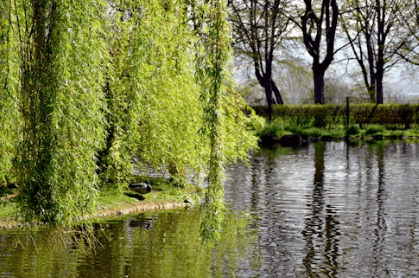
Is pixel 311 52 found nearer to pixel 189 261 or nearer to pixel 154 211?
pixel 154 211

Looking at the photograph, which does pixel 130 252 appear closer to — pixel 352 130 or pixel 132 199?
pixel 132 199

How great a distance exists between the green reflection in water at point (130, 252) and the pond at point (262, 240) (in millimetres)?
14

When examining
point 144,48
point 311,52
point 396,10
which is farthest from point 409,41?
point 144,48

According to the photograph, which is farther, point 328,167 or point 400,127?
point 400,127

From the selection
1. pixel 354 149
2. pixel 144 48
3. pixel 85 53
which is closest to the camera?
pixel 85 53

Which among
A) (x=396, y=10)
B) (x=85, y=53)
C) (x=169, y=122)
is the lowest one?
(x=169, y=122)

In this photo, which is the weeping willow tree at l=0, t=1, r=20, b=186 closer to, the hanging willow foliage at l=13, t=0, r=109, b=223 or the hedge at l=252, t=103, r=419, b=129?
the hanging willow foliage at l=13, t=0, r=109, b=223

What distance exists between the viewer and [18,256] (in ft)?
28.7

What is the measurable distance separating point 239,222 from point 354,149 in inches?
687

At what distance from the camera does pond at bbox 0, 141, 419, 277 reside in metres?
8.12

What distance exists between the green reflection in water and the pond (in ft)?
0.05

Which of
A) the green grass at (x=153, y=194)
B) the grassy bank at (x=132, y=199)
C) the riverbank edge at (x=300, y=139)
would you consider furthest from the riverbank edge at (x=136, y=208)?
the riverbank edge at (x=300, y=139)

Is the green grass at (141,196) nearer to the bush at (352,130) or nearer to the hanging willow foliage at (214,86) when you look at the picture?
the hanging willow foliage at (214,86)

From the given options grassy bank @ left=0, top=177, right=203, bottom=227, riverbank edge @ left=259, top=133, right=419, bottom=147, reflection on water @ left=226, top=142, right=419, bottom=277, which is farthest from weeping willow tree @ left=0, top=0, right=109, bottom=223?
riverbank edge @ left=259, top=133, right=419, bottom=147
